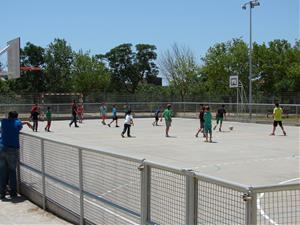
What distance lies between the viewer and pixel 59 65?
70875 millimetres

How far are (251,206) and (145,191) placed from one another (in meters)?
1.92

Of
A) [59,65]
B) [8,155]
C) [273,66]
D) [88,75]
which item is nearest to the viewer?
[8,155]

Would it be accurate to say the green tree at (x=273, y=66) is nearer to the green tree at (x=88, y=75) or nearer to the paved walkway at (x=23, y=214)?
the green tree at (x=88, y=75)

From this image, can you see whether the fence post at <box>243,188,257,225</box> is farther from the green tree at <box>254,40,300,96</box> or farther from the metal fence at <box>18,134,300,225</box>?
the green tree at <box>254,40,300,96</box>

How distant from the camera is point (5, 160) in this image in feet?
33.1

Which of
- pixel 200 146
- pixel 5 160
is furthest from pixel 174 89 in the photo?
pixel 5 160

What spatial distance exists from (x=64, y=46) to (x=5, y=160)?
61506mm

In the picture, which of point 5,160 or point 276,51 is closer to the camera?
point 5,160

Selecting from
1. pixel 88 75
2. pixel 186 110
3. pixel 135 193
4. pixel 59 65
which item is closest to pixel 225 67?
pixel 186 110

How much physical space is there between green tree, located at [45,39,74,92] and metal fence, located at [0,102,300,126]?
21112 millimetres

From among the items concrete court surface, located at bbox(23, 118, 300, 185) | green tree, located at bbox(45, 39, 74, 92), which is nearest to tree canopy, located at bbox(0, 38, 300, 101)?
green tree, located at bbox(45, 39, 74, 92)

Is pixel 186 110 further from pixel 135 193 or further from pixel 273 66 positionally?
pixel 135 193

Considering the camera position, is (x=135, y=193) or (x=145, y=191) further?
(x=135, y=193)

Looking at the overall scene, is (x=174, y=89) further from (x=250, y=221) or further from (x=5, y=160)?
(x=250, y=221)
